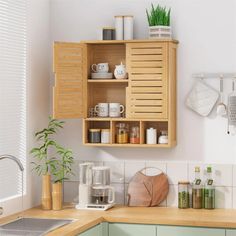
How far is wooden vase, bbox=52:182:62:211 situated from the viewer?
4484 mm

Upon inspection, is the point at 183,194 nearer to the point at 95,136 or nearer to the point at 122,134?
the point at 122,134

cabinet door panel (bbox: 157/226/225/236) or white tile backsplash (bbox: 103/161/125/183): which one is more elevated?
white tile backsplash (bbox: 103/161/125/183)

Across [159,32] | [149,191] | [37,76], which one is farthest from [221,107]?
[37,76]

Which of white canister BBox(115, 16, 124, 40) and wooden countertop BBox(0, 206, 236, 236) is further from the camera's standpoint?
white canister BBox(115, 16, 124, 40)

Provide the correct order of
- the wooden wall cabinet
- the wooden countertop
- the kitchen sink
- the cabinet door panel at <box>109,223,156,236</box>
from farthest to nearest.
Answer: the wooden wall cabinet < the cabinet door panel at <box>109,223,156,236</box> < the wooden countertop < the kitchen sink

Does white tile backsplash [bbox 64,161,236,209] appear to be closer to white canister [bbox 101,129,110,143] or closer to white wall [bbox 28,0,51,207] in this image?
white canister [bbox 101,129,110,143]

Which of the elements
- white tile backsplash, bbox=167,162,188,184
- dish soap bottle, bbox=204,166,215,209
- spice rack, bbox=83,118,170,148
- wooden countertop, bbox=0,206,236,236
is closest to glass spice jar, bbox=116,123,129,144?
spice rack, bbox=83,118,170,148

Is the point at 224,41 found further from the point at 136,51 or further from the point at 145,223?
the point at 145,223

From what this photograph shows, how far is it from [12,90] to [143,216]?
1.16 metres

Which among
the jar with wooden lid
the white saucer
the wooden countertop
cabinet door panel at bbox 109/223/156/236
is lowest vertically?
cabinet door panel at bbox 109/223/156/236

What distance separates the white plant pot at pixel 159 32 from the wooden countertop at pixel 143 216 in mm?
1178

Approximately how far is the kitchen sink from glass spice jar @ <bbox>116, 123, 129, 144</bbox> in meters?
0.76

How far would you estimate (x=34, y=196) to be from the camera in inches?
183

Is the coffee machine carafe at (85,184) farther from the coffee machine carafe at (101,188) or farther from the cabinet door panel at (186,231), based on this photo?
the cabinet door panel at (186,231)
